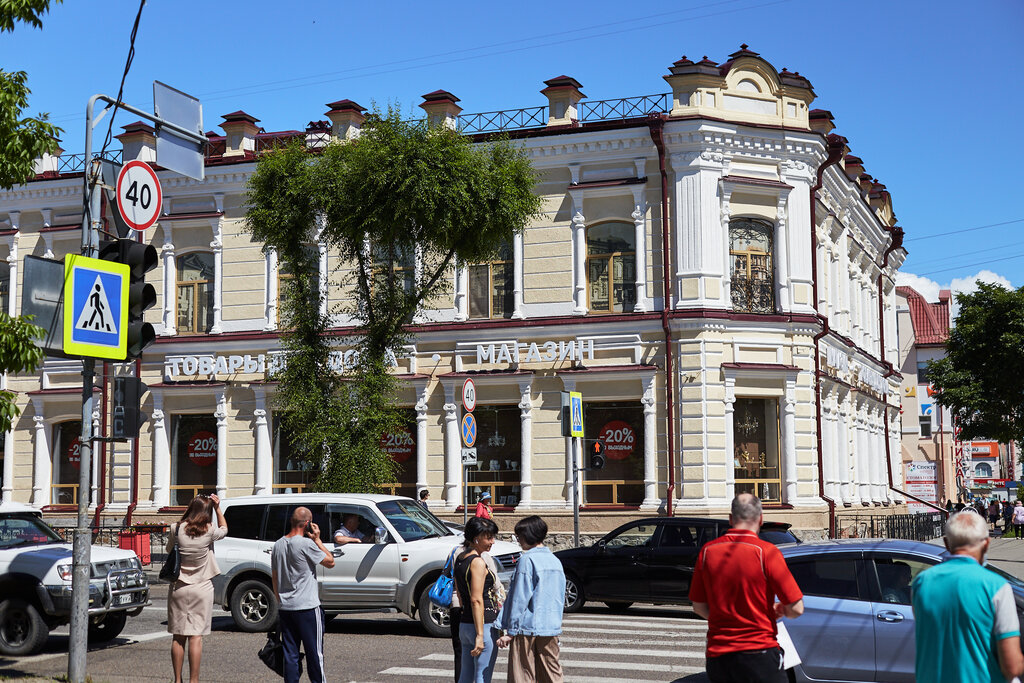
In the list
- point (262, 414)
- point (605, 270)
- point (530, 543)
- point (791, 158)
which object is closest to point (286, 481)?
point (262, 414)

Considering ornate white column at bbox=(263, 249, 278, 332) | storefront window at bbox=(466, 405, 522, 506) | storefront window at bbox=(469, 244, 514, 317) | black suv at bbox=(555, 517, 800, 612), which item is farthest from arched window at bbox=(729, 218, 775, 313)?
ornate white column at bbox=(263, 249, 278, 332)

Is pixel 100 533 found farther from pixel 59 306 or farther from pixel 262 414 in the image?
pixel 59 306

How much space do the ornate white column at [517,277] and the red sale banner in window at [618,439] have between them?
3.71 meters

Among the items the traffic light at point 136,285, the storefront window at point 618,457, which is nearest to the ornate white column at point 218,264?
the storefront window at point 618,457

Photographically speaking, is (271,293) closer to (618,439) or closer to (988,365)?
(618,439)

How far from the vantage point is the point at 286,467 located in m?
30.7

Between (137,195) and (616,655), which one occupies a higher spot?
(137,195)

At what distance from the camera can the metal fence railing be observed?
29.2m

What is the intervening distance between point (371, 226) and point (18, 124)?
11.6m

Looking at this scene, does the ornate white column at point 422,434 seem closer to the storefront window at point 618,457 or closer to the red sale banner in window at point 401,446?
the red sale banner in window at point 401,446

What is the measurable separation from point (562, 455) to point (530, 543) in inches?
775

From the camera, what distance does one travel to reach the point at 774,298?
27.9m

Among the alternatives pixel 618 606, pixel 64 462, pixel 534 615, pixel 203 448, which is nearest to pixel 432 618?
pixel 618 606

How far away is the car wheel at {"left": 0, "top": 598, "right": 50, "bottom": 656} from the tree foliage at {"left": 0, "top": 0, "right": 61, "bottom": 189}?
17.0 ft
